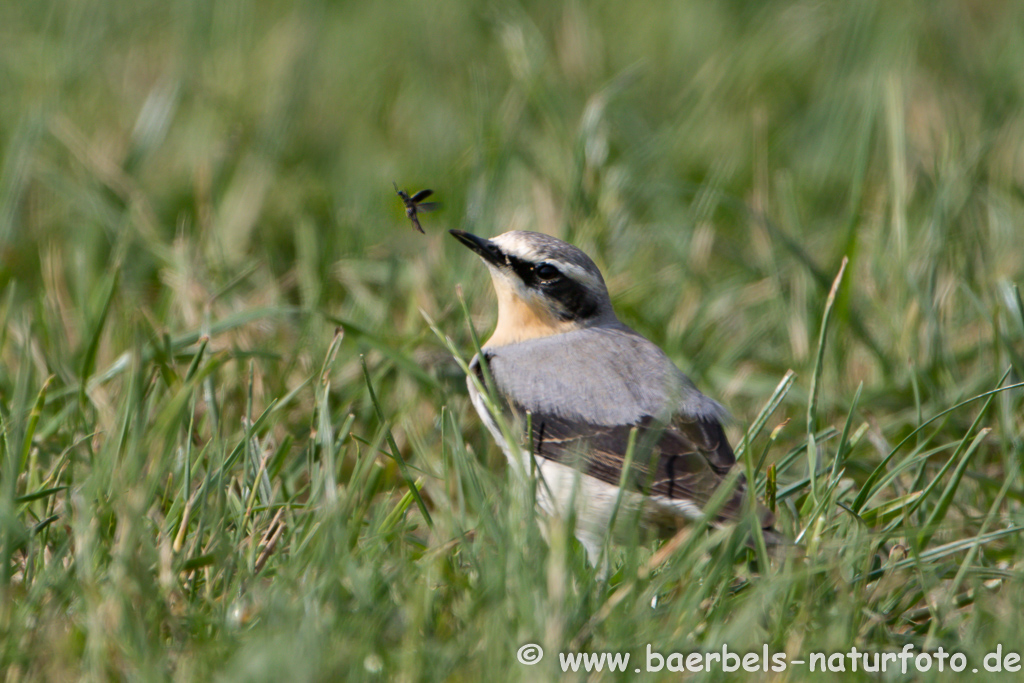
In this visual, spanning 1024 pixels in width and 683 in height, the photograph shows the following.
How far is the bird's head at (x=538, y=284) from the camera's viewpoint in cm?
477

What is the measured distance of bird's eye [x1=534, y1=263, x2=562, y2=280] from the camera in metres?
4.79

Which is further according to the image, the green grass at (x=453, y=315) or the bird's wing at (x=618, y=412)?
the bird's wing at (x=618, y=412)

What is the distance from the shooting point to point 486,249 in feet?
15.8

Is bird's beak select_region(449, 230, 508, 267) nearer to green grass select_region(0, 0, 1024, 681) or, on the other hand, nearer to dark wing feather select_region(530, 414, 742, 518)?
green grass select_region(0, 0, 1024, 681)

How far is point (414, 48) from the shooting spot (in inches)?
343

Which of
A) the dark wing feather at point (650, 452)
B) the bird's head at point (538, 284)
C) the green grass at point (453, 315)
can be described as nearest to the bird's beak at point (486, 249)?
the bird's head at point (538, 284)

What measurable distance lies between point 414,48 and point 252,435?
5.69 m

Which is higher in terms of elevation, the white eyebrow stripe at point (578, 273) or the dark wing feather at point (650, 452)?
the white eyebrow stripe at point (578, 273)

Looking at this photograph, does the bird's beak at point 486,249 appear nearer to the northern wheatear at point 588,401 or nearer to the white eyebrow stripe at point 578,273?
the northern wheatear at point 588,401

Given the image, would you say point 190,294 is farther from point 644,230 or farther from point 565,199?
point 644,230

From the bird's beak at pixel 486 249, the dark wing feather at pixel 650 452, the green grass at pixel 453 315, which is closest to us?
the green grass at pixel 453 315

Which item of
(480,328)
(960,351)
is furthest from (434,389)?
(960,351)

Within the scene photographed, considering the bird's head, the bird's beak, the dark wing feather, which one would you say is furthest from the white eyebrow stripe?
the dark wing feather

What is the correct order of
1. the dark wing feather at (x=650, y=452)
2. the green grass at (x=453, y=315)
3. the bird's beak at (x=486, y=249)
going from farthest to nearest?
the bird's beak at (x=486, y=249) → the dark wing feather at (x=650, y=452) → the green grass at (x=453, y=315)
